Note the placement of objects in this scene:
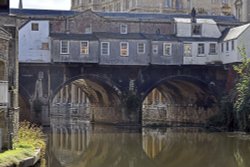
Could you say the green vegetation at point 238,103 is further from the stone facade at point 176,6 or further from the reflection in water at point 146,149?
the stone facade at point 176,6

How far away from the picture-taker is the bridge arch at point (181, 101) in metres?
60.8

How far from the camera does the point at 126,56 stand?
191ft

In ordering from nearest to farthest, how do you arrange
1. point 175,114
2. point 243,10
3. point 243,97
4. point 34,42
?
point 243,97
point 34,42
point 175,114
point 243,10

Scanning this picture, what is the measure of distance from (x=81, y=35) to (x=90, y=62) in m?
2.74

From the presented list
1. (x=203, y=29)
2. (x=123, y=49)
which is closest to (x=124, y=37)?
(x=123, y=49)

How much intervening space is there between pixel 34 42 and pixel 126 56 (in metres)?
8.63

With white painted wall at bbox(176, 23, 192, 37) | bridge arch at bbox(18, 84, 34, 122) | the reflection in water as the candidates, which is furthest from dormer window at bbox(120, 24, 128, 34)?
bridge arch at bbox(18, 84, 34, 122)

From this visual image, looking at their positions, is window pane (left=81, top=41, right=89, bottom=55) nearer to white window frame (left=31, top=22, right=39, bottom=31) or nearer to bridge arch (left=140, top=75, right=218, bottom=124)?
white window frame (left=31, top=22, right=39, bottom=31)

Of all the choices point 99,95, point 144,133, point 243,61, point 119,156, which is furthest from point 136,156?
point 99,95

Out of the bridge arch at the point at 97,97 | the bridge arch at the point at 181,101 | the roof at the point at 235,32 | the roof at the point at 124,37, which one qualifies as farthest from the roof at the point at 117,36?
the roof at the point at 235,32

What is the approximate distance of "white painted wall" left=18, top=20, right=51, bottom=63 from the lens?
55719 millimetres

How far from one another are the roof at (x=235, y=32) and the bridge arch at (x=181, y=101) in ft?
16.0

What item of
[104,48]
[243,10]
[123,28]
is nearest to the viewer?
[104,48]

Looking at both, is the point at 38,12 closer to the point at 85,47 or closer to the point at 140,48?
the point at 85,47
